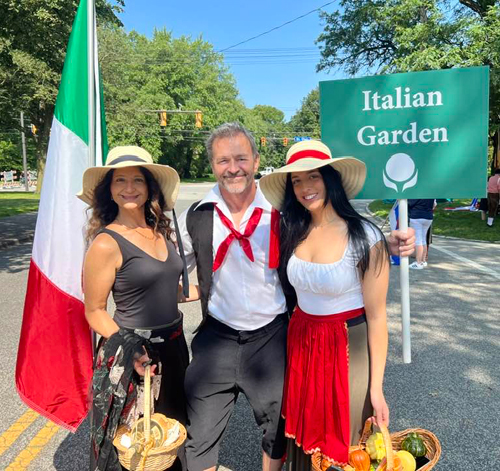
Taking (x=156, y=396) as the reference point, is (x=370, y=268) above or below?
above

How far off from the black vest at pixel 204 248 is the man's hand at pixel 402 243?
0.54 meters

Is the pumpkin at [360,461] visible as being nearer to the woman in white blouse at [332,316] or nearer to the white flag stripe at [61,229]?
the woman in white blouse at [332,316]

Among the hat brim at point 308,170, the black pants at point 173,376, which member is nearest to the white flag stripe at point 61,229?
the black pants at point 173,376

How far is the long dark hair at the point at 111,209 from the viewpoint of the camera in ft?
7.68

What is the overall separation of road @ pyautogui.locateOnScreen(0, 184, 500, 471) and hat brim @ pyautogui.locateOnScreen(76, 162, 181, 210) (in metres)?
1.67

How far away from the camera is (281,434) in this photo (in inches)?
89.1

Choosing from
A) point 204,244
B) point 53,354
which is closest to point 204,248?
point 204,244

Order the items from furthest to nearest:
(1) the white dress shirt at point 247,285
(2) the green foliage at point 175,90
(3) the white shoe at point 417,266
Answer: (2) the green foliage at point 175,90
(3) the white shoe at point 417,266
(1) the white dress shirt at point 247,285

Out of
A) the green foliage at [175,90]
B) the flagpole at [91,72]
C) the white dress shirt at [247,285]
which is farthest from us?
the green foliage at [175,90]

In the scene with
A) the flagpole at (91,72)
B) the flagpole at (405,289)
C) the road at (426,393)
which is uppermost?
the flagpole at (91,72)

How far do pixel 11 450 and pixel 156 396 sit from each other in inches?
57.1

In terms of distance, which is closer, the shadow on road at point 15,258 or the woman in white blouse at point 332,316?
the woman in white blouse at point 332,316

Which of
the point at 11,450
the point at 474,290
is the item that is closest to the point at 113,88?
the point at 474,290

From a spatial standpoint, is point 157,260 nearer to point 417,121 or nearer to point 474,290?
point 417,121
